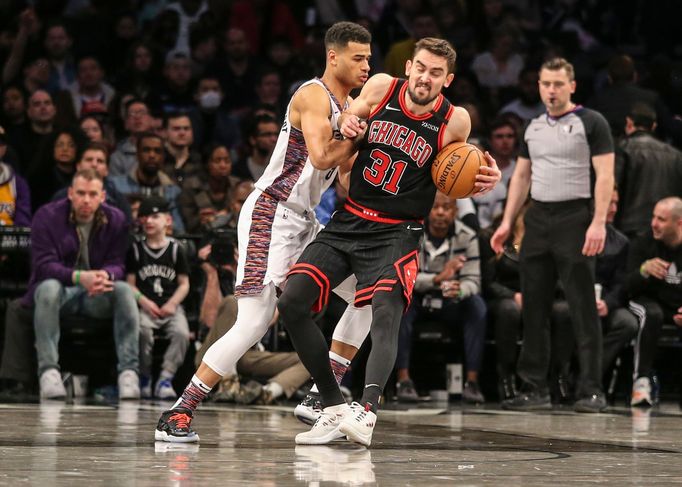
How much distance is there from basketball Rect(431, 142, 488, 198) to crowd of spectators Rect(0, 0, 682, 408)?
10.8ft

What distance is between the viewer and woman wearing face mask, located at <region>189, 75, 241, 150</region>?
13203 mm

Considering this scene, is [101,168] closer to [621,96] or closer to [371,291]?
[371,291]

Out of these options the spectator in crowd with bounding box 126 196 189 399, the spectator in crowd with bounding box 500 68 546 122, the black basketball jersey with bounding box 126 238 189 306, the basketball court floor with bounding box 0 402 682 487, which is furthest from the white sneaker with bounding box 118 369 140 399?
the spectator in crowd with bounding box 500 68 546 122

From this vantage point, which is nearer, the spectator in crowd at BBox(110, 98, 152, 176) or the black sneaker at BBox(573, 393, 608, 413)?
the black sneaker at BBox(573, 393, 608, 413)

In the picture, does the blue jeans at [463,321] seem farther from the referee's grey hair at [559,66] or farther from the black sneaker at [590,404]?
the referee's grey hair at [559,66]

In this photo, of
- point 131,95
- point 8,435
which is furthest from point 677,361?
point 8,435

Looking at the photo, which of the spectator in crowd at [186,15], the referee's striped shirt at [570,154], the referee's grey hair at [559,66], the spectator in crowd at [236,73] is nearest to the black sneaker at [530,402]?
the referee's striped shirt at [570,154]

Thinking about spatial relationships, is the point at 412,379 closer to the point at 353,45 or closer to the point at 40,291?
the point at 40,291

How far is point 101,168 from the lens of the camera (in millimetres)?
10484

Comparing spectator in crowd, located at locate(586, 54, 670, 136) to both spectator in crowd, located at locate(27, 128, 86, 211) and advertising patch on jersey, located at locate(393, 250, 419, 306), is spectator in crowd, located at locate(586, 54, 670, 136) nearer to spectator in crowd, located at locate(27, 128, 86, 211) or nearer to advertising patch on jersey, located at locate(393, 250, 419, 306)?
spectator in crowd, located at locate(27, 128, 86, 211)

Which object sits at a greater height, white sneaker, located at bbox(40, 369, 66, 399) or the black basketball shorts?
the black basketball shorts

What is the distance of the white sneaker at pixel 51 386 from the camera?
30.6ft

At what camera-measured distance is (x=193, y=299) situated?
10633 millimetres

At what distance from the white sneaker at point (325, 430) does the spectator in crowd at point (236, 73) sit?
827cm
